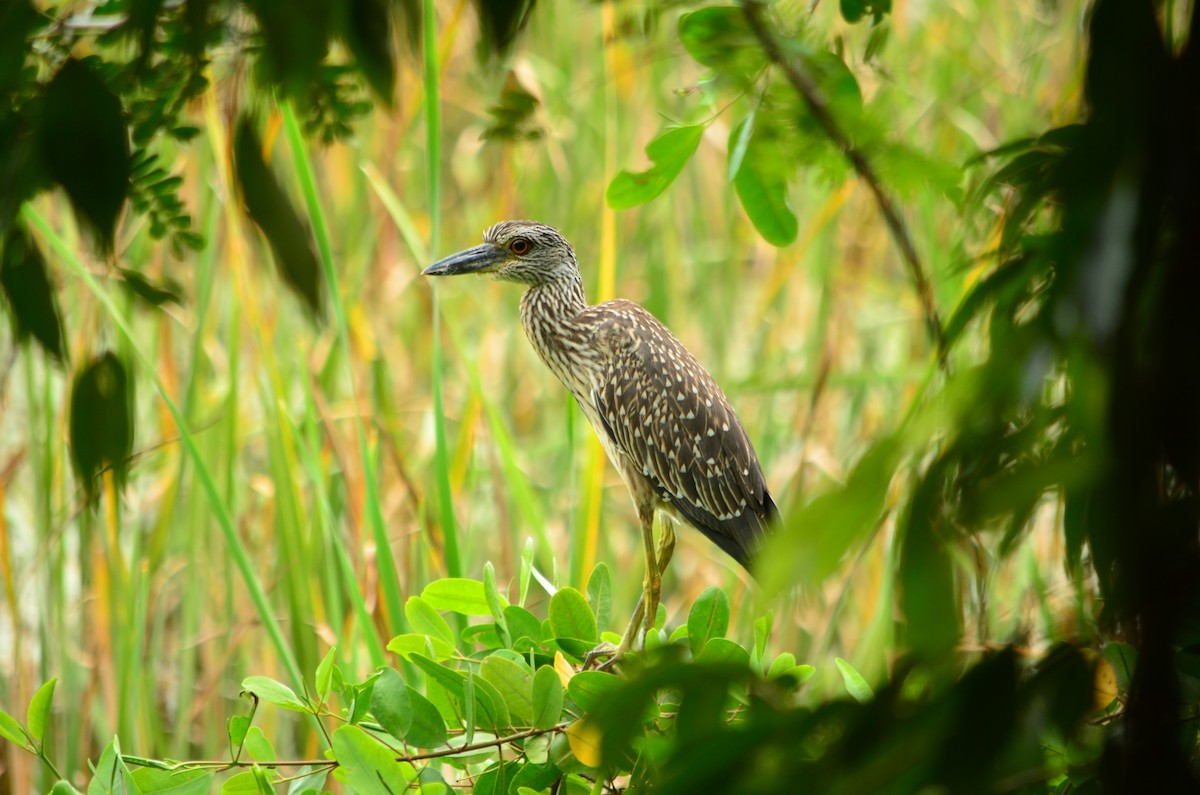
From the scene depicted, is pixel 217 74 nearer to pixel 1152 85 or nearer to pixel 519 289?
pixel 1152 85

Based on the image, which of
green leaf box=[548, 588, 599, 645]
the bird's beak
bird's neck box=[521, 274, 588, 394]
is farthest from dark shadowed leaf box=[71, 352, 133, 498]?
bird's neck box=[521, 274, 588, 394]

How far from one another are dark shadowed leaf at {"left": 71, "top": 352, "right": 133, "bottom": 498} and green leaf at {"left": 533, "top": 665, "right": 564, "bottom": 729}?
0.74 meters

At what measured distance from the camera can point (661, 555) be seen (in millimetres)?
2703

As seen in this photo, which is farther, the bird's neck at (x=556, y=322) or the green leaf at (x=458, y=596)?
the bird's neck at (x=556, y=322)

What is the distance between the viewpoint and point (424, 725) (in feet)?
4.79

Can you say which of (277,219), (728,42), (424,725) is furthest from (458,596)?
(277,219)

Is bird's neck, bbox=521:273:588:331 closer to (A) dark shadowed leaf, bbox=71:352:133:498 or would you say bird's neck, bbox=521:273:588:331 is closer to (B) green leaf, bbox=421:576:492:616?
(B) green leaf, bbox=421:576:492:616

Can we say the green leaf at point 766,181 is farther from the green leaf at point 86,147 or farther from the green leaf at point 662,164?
the green leaf at point 86,147

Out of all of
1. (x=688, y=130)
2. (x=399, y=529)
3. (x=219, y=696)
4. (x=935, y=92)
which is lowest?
(x=219, y=696)

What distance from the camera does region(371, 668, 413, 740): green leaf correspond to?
4.65 feet

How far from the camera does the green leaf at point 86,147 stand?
28.1 inches

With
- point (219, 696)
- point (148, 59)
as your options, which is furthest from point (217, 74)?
point (219, 696)

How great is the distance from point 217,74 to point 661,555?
1.88 m

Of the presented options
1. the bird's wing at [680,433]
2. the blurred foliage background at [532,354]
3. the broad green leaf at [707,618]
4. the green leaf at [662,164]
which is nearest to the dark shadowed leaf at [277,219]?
the blurred foliage background at [532,354]
